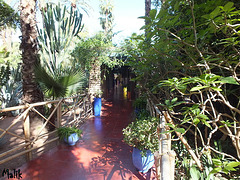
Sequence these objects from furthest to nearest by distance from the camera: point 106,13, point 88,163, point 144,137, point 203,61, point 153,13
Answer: point 106,13, point 88,163, point 144,137, point 203,61, point 153,13

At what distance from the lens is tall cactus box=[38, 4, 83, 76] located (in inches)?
148

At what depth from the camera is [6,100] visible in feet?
19.7

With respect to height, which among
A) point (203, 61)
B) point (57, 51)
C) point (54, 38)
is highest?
point (54, 38)

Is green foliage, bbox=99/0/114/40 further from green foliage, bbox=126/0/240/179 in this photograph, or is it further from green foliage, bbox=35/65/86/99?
green foliage, bbox=126/0/240/179

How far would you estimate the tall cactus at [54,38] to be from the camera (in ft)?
12.4

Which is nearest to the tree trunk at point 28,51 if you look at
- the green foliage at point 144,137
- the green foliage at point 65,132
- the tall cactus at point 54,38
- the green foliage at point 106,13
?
the tall cactus at point 54,38

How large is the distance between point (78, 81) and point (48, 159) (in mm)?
1829

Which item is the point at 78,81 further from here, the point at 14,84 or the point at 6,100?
the point at 14,84

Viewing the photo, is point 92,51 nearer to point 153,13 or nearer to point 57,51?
point 57,51

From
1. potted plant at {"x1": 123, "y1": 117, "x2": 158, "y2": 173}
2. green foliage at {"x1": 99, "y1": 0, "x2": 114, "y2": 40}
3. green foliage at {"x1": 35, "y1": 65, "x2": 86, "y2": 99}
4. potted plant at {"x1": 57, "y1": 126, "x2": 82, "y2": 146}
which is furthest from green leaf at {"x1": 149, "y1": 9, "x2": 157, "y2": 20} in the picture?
green foliage at {"x1": 99, "y1": 0, "x2": 114, "y2": 40}

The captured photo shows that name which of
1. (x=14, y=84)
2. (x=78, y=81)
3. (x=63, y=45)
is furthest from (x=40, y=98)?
(x=14, y=84)

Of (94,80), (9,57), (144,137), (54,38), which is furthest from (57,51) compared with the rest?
(9,57)

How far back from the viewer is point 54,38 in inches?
152

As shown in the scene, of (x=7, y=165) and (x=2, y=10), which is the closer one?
(x=7, y=165)
